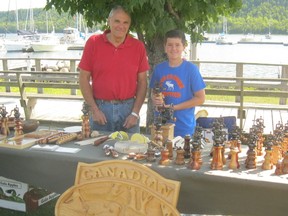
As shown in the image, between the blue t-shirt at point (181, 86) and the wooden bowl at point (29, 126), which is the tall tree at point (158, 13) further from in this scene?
the wooden bowl at point (29, 126)

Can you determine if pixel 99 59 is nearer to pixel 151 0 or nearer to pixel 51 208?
pixel 151 0

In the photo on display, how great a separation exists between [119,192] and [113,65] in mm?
1608

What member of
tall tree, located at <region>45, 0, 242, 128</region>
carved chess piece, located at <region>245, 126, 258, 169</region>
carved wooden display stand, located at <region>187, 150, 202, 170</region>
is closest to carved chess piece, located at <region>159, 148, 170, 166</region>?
carved wooden display stand, located at <region>187, 150, 202, 170</region>

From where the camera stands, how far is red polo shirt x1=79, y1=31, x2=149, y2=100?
10.0ft

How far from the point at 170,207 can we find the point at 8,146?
1433 mm

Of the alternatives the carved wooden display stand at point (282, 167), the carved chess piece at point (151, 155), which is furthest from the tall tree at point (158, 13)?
the carved wooden display stand at point (282, 167)

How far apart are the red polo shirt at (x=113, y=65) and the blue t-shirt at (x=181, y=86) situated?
1.05ft

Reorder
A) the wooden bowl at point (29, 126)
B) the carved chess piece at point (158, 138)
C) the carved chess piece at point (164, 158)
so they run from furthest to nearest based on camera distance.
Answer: the wooden bowl at point (29, 126)
the carved chess piece at point (158, 138)
the carved chess piece at point (164, 158)

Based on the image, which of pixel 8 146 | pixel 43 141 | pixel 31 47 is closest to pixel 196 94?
pixel 43 141

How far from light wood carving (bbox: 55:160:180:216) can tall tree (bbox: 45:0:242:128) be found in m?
1.79

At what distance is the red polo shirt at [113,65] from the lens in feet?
10.0

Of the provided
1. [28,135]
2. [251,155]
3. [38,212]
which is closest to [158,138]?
[251,155]

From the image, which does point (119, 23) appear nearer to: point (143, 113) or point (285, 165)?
point (285, 165)

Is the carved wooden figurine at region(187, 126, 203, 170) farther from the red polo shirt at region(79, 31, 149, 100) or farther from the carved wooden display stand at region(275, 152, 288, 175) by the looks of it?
the red polo shirt at region(79, 31, 149, 100)
